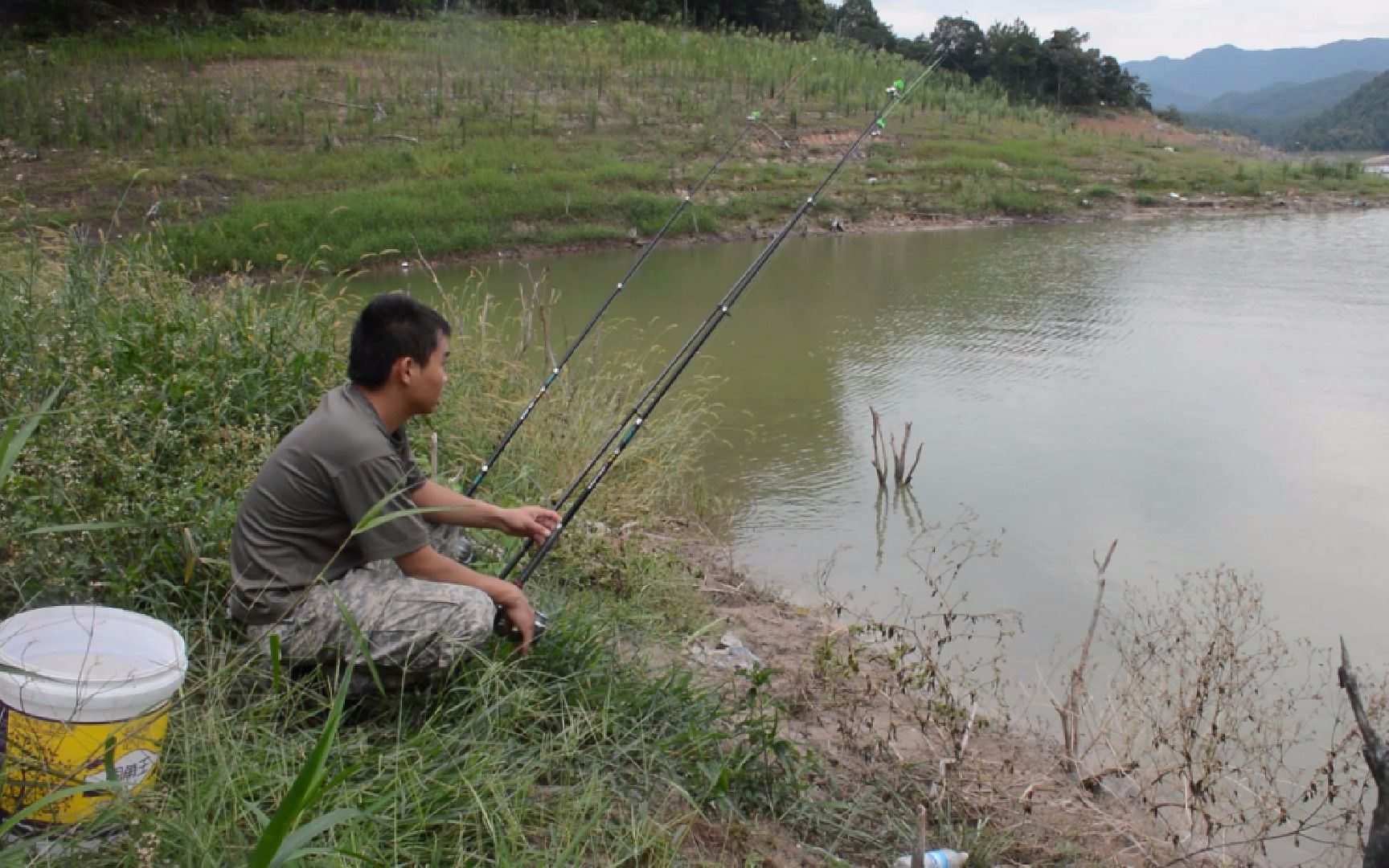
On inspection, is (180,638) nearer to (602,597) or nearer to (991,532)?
(602,597)

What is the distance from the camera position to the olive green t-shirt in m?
2.36

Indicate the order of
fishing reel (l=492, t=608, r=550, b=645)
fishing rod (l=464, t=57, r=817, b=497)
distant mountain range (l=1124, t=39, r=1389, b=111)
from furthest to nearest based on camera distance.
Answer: distant mountain range (l=1124, t=39, r=1389, b=111) < fishing rod (l=464, t=57, r=817, b=497) < fishing reel (l=492, t=608, r=550, b=645)

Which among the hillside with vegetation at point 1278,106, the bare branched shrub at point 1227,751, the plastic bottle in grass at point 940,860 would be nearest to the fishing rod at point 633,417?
the plastic bottle in grass at point 940,860

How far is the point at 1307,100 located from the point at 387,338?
111040mm

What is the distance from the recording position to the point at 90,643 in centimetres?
212

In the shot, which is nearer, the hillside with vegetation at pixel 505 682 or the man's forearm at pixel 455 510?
the hillside with vegetation at pixel 505 682

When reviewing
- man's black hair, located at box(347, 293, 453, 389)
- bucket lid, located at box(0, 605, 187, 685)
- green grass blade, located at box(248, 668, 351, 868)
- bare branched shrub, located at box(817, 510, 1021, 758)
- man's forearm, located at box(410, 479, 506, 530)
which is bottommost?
bare branched shrub, located at box(817, 510, 1021, 758)

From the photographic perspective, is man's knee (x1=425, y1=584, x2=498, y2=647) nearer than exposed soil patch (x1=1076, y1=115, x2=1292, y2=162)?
Yes

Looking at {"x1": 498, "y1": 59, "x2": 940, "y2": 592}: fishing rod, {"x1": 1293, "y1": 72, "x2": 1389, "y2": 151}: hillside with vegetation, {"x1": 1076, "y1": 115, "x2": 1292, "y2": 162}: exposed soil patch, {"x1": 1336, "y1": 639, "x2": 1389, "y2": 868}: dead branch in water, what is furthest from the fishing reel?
{"x1": 1293, "y1": 72, "x2": 1389, "y2": 151}: hillside with vegetation

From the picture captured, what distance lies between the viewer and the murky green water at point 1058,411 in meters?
5.12

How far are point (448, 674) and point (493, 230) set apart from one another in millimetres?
11420

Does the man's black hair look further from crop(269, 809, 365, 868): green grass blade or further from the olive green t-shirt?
crop(269, 809, 365, 868): green grass blade

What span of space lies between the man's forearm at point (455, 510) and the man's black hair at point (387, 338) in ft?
0.95

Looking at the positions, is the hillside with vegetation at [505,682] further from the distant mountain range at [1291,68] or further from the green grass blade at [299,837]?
the distant mountain range at [1291,68]
